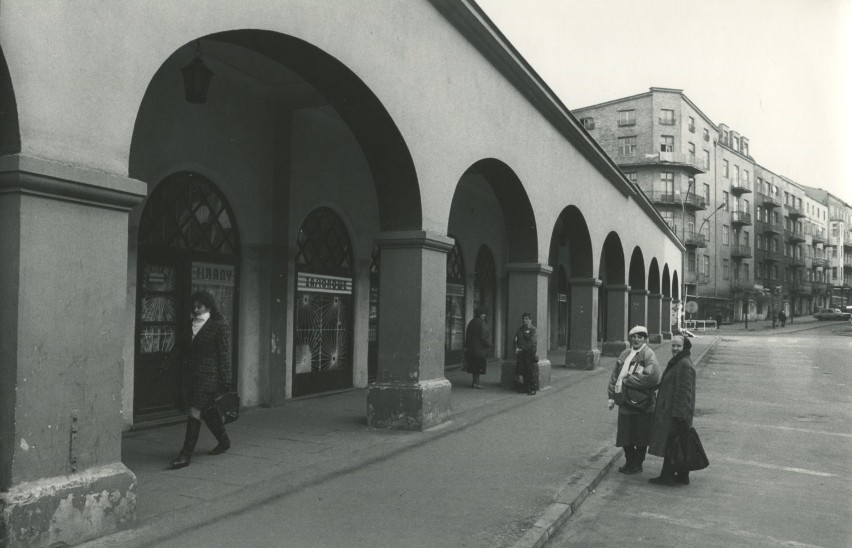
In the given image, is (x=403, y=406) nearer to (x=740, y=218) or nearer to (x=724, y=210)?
(x=724, y=210)

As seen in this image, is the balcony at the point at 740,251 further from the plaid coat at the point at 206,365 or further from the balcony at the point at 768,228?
the plaid coat at the point at 206,365

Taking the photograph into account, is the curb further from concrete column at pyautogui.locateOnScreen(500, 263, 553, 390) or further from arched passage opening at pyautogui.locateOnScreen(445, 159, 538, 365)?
arched passage opening at pyautogui.locateOnScreen(445, 159, 538, 365)

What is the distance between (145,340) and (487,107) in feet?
20.4

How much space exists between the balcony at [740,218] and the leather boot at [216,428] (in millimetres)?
68465

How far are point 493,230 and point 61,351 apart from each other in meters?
16.0

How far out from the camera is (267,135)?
35.9ft

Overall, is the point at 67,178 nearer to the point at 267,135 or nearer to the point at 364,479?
the point at 364,479

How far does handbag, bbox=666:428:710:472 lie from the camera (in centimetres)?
678

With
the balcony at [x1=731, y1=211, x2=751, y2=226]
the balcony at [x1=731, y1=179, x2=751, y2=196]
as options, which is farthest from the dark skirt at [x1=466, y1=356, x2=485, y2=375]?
the balcony at [x1=731, y1=179, x2=751, y2=196]

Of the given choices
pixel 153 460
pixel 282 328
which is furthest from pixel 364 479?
pixel 282 328

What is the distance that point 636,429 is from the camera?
A: 7.32 m

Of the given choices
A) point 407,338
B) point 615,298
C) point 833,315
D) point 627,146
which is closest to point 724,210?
point 627,146

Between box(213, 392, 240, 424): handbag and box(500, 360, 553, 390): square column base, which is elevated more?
box(213, 392, 240, 424): handbag

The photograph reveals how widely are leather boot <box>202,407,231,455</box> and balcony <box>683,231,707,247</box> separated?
5884cm
